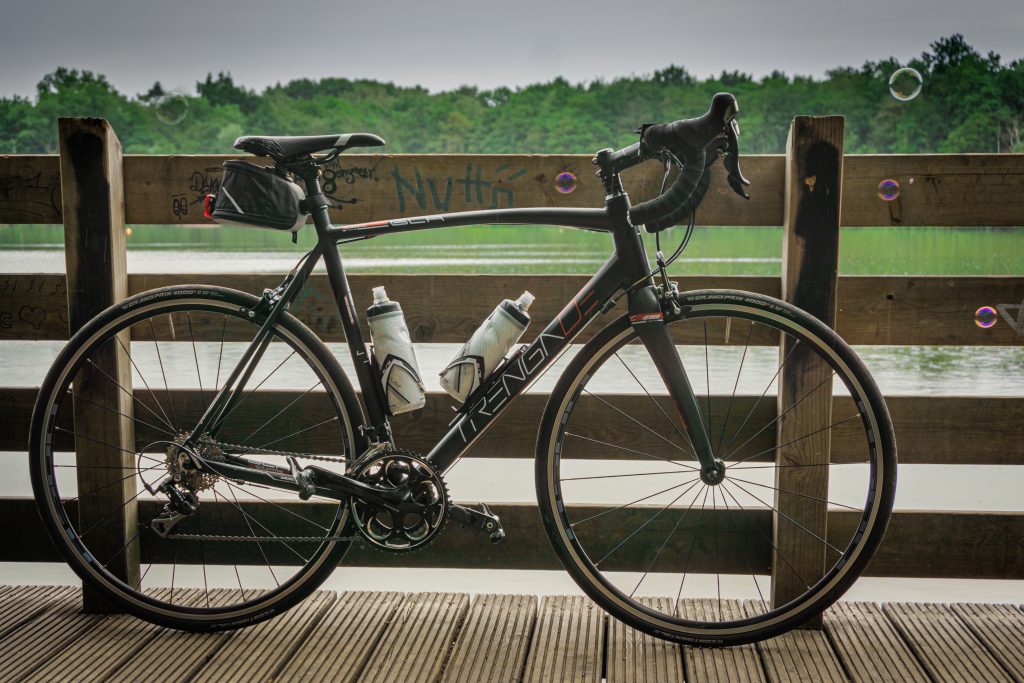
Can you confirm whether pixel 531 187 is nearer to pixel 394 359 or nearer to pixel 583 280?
pixel 583 280

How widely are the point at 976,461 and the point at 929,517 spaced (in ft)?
0.76

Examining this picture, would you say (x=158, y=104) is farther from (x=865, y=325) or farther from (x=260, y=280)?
(x=865, y=325)

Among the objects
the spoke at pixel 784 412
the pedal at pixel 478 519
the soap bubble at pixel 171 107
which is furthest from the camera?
the soap bubble at pixel 171 107

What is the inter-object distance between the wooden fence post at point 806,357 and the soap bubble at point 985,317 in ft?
1.67

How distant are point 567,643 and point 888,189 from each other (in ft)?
5.54

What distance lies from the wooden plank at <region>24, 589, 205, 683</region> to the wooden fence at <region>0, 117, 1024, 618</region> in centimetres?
48

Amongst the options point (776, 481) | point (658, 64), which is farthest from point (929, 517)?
point (658, 64)

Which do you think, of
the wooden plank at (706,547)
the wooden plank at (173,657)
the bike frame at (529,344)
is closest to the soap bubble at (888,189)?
the bike frame at (529,344)

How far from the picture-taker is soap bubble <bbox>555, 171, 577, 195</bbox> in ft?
9.46

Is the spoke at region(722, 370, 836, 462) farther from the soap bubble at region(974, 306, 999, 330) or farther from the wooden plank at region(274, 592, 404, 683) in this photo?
the wooden plank at region(274, 592, 404, 683)

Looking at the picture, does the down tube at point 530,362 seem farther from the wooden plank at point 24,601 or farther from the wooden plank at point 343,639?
the wooden plank at point 24,601

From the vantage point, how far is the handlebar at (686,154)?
89.0 inches

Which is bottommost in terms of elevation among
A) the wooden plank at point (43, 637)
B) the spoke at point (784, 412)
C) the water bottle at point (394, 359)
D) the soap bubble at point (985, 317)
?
the wooden plank at point (43, 637)

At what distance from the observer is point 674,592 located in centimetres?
374
